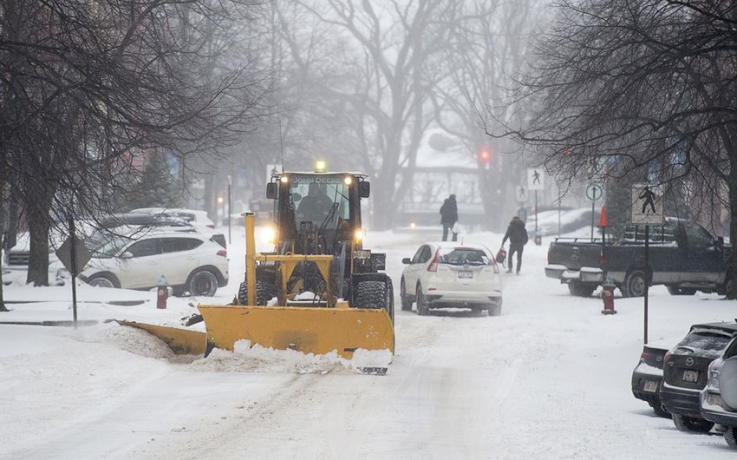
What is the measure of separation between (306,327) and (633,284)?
49.2ft

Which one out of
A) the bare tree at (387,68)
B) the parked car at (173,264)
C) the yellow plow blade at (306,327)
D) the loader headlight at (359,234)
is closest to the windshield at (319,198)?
the loader headlight at (359,234)

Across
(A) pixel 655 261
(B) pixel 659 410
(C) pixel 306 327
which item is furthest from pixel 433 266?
(B) pixel 659 410

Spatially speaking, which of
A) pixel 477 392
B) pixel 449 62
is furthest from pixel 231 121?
pixel 449 62

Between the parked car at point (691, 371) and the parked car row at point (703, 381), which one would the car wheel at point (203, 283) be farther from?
the parked car at point (691, 371)

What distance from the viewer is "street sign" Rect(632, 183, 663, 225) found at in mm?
17406

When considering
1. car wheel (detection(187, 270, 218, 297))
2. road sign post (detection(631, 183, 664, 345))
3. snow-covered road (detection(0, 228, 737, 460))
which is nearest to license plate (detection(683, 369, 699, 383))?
snow-covered road (detection(0, 228, 737, 460))

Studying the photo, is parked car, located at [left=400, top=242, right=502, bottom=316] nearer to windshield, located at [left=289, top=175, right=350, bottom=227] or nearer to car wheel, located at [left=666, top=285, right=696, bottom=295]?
windshield, located at [left=289, top=175, right=350, bottom=227]

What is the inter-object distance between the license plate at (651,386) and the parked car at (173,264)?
17.3m

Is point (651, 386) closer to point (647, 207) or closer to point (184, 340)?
point (647, 207)

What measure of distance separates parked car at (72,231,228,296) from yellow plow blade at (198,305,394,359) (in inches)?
483

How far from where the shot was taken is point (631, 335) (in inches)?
819

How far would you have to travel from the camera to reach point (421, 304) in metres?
25.2

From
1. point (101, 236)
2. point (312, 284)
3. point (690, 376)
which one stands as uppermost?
point (101, 236)

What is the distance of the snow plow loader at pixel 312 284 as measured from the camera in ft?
51.6
